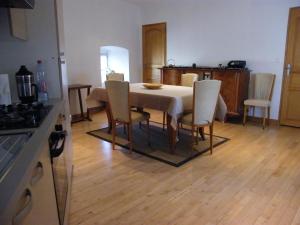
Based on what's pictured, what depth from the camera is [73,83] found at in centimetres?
500

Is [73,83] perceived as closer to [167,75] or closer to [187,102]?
[167,75]

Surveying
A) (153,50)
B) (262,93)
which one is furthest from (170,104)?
(153,50)

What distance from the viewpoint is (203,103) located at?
298cm

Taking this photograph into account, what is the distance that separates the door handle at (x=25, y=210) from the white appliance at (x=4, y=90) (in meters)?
1.28

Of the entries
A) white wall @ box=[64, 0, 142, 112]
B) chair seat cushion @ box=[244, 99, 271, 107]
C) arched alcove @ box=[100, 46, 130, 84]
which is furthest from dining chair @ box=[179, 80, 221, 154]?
arched alcove @ box=[100, 46, 130, 84]

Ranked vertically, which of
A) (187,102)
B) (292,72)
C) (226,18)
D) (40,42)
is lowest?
(187,102)

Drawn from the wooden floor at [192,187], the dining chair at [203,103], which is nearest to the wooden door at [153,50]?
the dining chair at [203,103]

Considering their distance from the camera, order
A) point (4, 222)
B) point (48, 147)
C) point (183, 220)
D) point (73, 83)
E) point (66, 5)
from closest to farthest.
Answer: point (4, 222), point (48, 147), point (183, 220), point (66, 5), point (73, 83)

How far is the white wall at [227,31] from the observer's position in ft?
14.2

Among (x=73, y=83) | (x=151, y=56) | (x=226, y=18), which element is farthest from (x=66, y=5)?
(x=226, y=18)

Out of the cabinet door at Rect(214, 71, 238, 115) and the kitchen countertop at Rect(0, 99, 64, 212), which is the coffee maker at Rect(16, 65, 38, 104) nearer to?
the kitchen countertop at Rect(0, 99, 64, 212)

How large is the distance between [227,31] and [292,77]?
1487 millimetres

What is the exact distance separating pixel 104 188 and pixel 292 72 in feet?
12.2

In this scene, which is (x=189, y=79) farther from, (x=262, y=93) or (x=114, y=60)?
(x=114, y=60)
